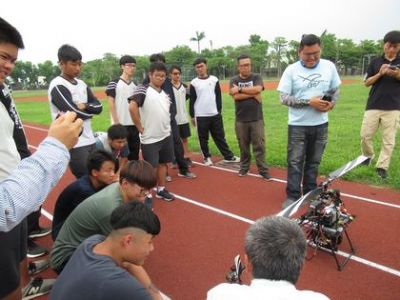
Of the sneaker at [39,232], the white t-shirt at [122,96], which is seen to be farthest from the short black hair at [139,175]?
the white t-shirt at [122,96]

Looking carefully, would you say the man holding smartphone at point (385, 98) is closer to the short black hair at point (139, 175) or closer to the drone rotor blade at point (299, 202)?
the drone rotor blade at point (299, 202)

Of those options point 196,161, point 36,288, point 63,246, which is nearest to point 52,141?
point 63,246

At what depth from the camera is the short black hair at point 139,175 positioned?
9.44 ft

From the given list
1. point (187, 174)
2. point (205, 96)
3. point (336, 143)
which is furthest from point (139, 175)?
point (336, 143)

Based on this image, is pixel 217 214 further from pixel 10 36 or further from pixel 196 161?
pixel 10 36

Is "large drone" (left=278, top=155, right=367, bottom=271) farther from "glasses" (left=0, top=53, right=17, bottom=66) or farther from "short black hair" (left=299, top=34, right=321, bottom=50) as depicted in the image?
"glasses" (left=0, top=53, right=17, bottom=66)

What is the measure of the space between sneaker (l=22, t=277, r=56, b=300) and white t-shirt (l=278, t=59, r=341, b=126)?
3402 millimetres

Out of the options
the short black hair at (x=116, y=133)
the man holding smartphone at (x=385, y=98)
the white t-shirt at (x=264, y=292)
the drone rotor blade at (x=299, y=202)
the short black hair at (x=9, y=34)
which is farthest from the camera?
the man holding smartphone at (x=385, y=98)

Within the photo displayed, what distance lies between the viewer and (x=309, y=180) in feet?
15.8

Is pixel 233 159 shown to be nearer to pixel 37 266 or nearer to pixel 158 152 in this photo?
pixel 158 152

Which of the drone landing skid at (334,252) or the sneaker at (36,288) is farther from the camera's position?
the drone landing skid at (334,252)

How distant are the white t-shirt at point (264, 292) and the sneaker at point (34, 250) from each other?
3.00 metres

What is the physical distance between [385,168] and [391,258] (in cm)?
262

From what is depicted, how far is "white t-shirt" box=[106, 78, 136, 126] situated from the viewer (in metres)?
5.78
